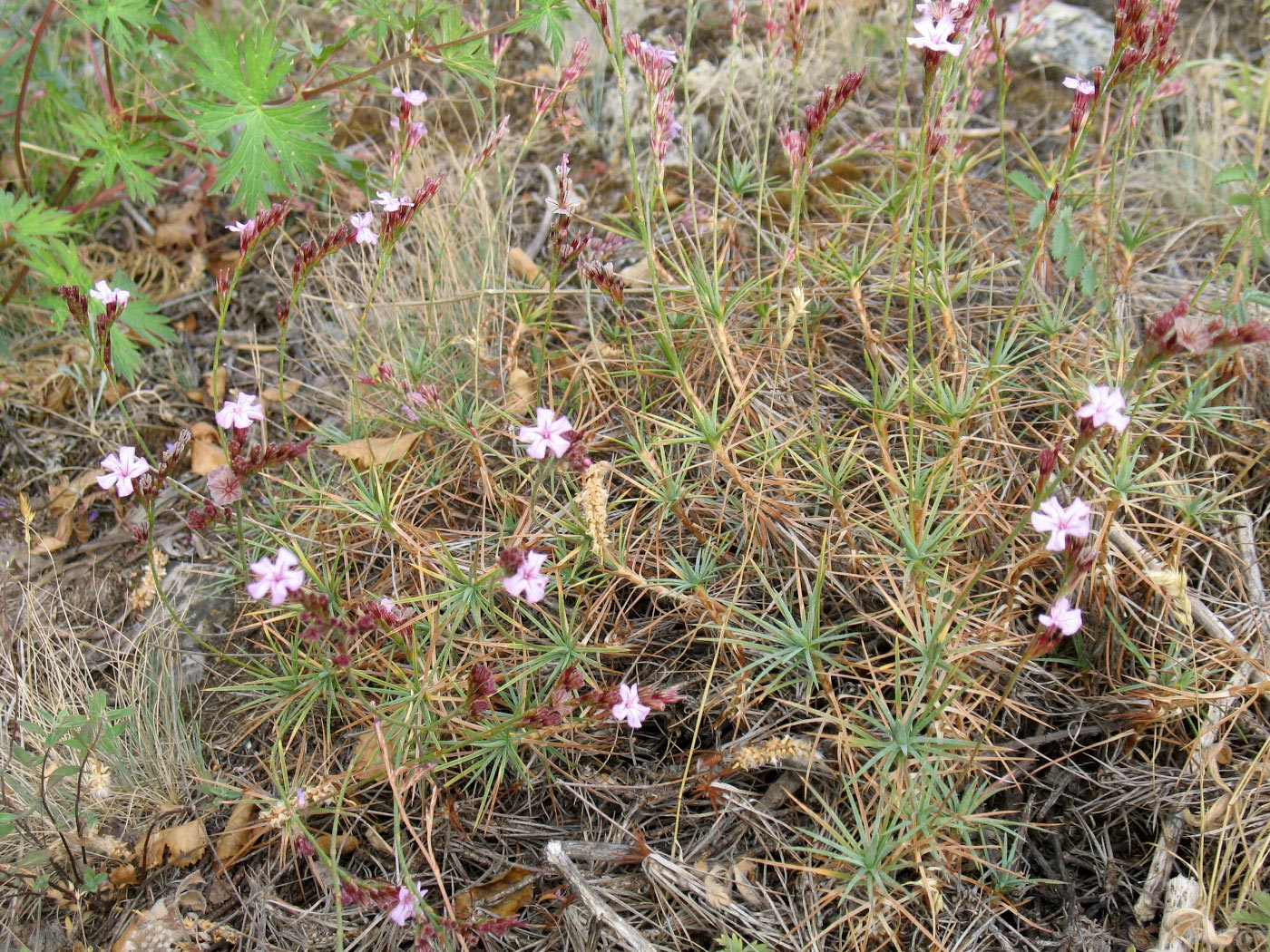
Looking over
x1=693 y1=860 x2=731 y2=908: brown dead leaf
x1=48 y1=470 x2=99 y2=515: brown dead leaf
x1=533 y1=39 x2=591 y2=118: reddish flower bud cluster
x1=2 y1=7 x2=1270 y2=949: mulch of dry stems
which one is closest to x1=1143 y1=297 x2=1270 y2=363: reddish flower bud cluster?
x1=2 y1=7 x2=1270 y2=949: mulch of dry stems

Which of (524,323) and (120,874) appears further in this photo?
(524,323)

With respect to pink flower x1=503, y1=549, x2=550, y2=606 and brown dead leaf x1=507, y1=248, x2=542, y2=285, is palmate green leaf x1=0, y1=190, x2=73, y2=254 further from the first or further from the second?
pink flower x1=503, y1=549, x2=550, y2=606

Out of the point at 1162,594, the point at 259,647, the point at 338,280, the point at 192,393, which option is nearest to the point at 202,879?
the point at 259,647

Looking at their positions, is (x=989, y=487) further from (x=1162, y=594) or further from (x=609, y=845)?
(x=609, y=845)

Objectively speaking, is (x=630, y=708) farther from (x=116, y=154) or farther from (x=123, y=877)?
(x=116, y=154)

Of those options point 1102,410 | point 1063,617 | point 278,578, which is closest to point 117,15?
point 278,578

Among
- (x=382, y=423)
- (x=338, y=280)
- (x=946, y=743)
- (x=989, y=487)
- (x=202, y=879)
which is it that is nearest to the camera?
(x=946, y=743)

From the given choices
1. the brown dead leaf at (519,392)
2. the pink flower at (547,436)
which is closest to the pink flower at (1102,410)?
the pink flower at (547,436)

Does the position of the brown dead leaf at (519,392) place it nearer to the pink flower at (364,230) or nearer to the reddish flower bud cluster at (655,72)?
the pink flower at (364,230)

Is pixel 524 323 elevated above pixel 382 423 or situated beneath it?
elevated above
